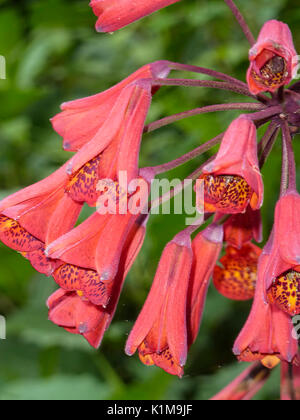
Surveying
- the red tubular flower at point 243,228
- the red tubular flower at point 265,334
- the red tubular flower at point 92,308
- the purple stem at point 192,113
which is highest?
the purple stem at point 192,113

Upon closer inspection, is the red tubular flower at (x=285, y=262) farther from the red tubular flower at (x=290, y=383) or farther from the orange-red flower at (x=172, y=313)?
the red tubular flower at (x=290, y=383)

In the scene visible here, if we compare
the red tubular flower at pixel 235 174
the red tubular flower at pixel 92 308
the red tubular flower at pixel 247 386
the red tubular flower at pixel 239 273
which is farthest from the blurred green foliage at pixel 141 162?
the red tubular flower at pixel 235 174

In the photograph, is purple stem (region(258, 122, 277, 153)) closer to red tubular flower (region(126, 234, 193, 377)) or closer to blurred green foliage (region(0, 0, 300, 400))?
red tubular flower (region(126, 234, 193, 377))

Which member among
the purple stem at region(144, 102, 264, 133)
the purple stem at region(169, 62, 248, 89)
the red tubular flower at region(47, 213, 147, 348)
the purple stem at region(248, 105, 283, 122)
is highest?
the purple stem at region(169, 62, 248, 89)

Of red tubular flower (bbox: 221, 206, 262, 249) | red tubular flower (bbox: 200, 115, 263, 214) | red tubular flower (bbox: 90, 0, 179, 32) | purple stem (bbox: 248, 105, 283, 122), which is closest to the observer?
red tubular flower (bbox: 200, 115, 263, 214)

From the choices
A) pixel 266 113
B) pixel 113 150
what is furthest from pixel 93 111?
pixel 266 113

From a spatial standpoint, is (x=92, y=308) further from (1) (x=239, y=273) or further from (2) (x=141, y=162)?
(2) (x=141, y=162)

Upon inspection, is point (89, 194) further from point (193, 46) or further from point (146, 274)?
point (193, 46)

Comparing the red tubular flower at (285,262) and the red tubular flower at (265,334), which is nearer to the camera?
the red tubular flower at (285,262)

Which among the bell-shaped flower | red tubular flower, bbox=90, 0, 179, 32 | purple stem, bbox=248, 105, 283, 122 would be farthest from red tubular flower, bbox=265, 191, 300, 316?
red tubular flower, bbox=90, 0, 179, 32
